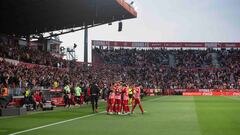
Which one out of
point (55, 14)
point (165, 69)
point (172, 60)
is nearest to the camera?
point (55, 14)

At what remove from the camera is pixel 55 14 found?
48.3 meters

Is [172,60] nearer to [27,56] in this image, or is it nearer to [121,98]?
[27,56]

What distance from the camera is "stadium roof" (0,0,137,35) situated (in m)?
42.9

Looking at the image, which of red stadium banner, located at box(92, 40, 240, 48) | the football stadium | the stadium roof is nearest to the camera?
the football stadium

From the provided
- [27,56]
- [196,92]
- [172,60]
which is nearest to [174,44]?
[172,60]

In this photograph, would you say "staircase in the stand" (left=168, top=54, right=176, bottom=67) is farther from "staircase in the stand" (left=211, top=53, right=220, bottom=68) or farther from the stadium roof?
the stadium roof

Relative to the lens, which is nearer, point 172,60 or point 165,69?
point 165,69

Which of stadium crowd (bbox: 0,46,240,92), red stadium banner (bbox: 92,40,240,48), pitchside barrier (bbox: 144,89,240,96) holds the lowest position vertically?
pitchside barrier (bbox: 144,89,240,96)

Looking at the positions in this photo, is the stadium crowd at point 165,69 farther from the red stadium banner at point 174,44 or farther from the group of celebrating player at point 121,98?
the group of celebrating player at point 121,98

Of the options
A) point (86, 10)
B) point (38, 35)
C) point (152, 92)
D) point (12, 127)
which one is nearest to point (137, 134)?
point (12, 127)

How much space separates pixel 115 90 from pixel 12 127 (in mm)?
9020

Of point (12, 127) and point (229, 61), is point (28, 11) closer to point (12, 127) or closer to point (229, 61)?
point (12, 127)

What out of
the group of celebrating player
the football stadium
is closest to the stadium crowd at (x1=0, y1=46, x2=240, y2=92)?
the football stadium

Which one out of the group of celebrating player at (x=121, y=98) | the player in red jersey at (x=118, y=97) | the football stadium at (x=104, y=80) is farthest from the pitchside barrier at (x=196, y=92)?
the player in red jersey at (x=118, y=97)
